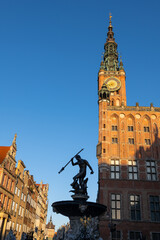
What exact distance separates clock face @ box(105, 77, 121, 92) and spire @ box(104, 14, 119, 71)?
504cm

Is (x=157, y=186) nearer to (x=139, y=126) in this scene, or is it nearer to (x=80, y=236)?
(x=139, y=126)

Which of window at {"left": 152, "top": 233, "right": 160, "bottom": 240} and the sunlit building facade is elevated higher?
the sunlit building facade

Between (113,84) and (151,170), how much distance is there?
2353cm

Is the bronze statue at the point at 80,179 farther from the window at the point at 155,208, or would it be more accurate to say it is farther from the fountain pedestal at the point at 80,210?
the window at the point at 155,208

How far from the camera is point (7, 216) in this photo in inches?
1383

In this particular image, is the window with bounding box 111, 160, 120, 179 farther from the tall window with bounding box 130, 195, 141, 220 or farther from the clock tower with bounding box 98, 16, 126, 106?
the clock tower with bounding box 98, 16, 126, 106

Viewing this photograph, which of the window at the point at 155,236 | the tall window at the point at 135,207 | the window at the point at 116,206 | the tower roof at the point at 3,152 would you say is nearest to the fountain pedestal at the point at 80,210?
the window at the point at 116,206

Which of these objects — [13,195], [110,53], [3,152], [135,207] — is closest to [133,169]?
[135,207]

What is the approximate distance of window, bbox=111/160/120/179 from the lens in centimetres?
3466

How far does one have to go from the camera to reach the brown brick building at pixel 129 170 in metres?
31.0

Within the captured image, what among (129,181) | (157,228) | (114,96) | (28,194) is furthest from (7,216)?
(114,96)

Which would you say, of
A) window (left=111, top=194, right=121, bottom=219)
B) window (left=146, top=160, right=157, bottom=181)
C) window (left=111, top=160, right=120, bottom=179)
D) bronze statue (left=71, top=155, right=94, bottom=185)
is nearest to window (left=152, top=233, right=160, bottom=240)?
window (left=111, top=194, right=121, bottom=219)

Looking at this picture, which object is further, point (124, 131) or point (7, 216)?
point (124, 131)

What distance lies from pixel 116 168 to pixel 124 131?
20.5ft
